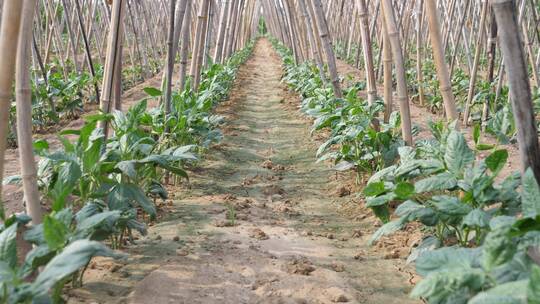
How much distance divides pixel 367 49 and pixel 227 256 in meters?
2.42

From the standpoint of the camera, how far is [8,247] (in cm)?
160

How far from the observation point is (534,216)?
144 centimetres

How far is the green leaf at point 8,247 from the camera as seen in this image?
160 centimetres

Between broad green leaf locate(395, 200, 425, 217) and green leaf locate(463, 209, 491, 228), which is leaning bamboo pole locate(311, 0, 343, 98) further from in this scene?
green leaf locate(463, 209, 491, 228)

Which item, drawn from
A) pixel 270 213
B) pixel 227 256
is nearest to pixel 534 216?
pixel 227 256

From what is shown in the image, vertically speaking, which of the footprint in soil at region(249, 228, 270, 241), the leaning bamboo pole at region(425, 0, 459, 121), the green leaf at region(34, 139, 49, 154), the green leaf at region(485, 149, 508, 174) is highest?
the leaning bamboo pole at region(425, 0, 459, 121)

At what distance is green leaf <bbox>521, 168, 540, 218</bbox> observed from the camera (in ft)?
4.95

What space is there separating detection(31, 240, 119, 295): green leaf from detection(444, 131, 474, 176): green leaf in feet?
4.44

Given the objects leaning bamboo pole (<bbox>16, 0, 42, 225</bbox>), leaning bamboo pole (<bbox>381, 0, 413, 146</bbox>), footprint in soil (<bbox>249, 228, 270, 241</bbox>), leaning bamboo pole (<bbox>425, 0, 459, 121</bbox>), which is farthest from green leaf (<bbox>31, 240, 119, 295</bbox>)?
leaning bamboo pole (<bbox>381, 0, 413, 146</bbox>)

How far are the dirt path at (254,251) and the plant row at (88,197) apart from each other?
0.18 meters

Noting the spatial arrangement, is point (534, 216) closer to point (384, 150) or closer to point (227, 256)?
point (227, 256)

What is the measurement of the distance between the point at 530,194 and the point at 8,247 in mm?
1558

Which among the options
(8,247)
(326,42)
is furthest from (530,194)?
(326,42)

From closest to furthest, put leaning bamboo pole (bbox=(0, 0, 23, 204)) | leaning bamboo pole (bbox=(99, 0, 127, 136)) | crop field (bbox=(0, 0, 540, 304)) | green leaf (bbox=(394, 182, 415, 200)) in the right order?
crop field (bbox=(0, 0, 540, 304)), leaning bamboo pole (bbox=(0, 0, 23, 204)), green leaf (bbox=(394, 182, 415, 200)), leaning bamboo pole (bbox=(99, 0, 127, 136))
